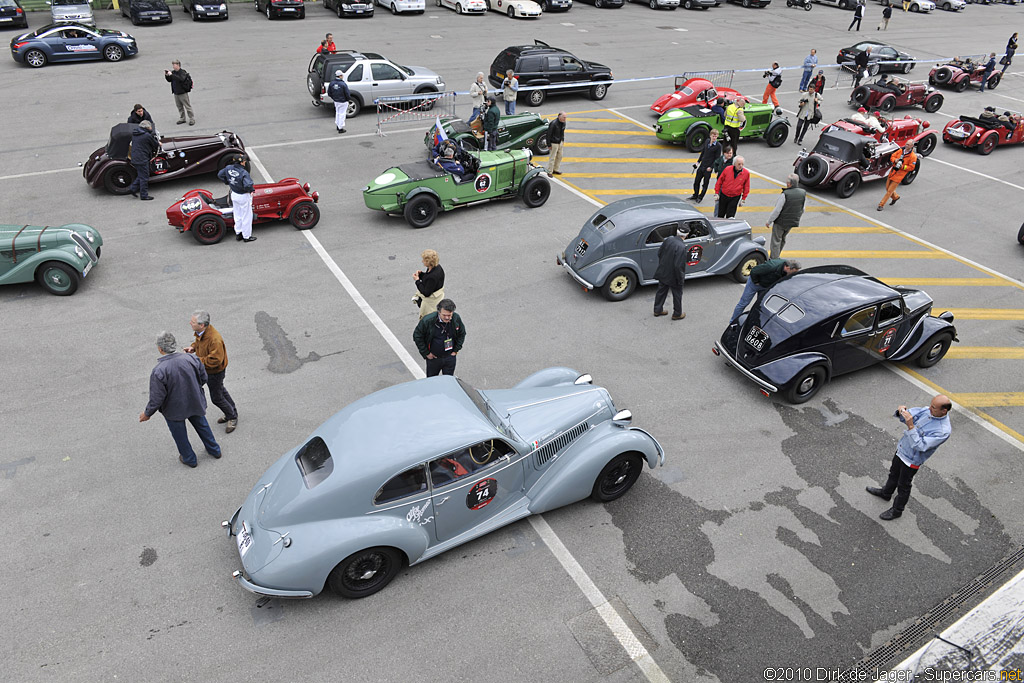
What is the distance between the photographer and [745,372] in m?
8.88

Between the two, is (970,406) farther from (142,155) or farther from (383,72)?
(383,72)

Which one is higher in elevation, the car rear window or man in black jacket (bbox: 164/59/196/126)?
man in black jacket (bbox: 164/59/196/126)

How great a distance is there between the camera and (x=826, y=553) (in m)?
6.67

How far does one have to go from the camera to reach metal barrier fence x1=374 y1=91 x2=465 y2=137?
1886cm

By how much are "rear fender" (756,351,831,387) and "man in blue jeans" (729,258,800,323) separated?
1103 mm

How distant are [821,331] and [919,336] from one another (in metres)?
2.16

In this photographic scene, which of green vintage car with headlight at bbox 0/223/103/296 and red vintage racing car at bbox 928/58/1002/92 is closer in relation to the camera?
green vintage car with headlight at bbox 0/223/103/296

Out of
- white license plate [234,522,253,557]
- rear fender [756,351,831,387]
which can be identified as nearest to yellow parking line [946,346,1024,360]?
rear fender [756,351,831,387]

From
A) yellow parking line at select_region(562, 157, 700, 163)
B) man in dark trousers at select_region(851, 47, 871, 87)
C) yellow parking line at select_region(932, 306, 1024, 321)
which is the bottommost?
yellow parking line at select_region(932, 306, 1024, 321)

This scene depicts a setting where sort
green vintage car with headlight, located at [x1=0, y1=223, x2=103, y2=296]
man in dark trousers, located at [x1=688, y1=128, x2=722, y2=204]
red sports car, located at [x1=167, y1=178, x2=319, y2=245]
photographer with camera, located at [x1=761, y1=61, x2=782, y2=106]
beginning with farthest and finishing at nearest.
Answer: photographer with camera, located at [x1=761, y1=61, x2=782, y2=106], man in dark trousers, located at [x1=688, y1=128, x2=722, y2=204], red sports car, located at [x1=167, y1=178, x2=319, y2=245], green vintage car with headlight, located at [x1=0, y1=223, x2=103, y2=296]

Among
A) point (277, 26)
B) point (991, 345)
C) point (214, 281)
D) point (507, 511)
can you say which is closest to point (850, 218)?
point (991, 345)

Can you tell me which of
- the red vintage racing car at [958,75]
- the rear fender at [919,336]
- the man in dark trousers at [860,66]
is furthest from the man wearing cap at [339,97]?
the red vintage racing car at [958,75]

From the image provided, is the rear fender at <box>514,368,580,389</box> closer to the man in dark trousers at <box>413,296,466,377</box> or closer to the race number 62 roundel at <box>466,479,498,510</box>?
the man in dark trousers at <box>413,296,466,377</box>

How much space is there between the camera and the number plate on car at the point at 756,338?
875 centimetres
